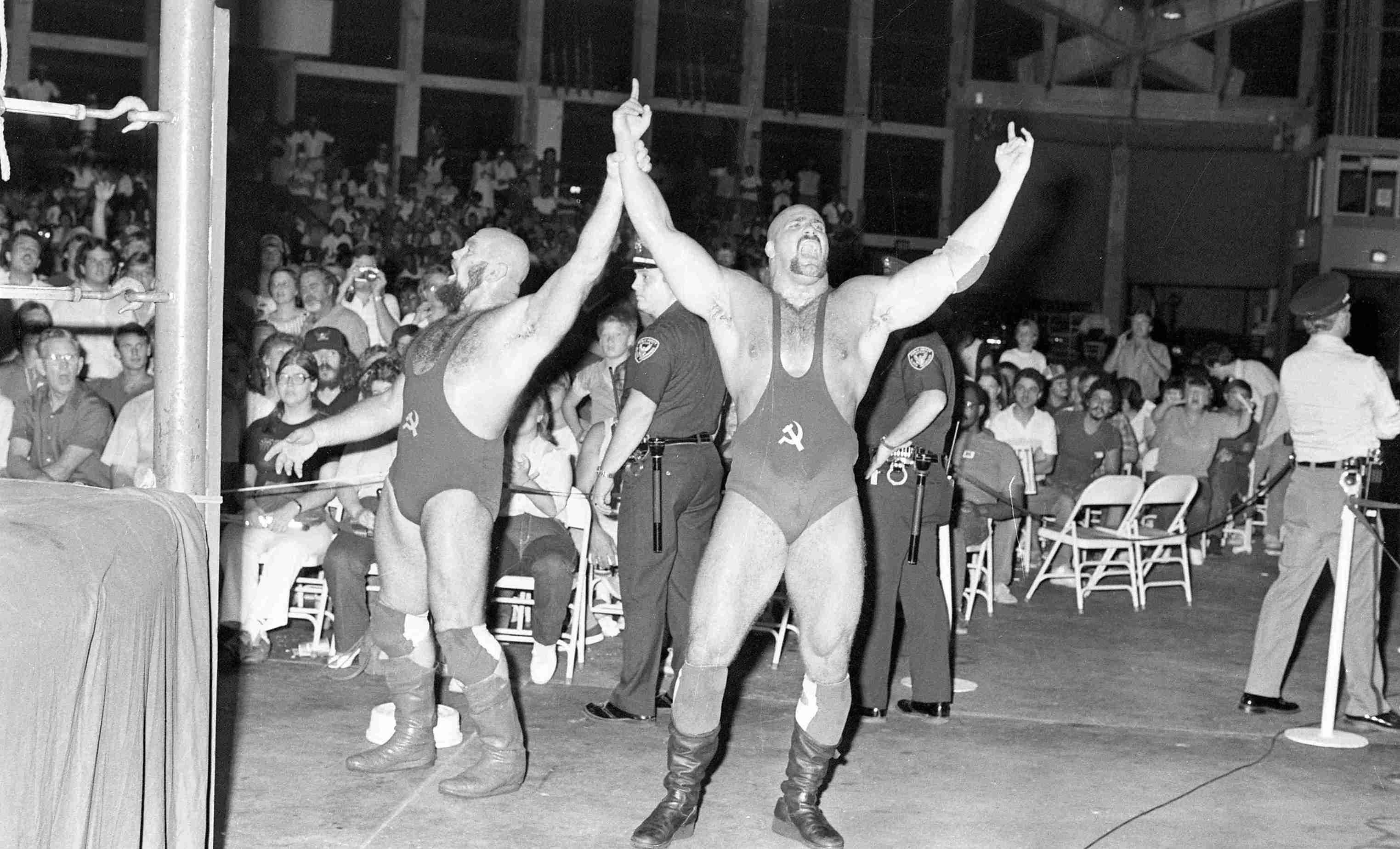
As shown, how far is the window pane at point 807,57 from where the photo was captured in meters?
21.8

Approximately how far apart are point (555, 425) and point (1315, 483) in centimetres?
369

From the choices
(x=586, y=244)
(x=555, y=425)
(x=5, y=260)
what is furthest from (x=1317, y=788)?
(x=5, y=260)

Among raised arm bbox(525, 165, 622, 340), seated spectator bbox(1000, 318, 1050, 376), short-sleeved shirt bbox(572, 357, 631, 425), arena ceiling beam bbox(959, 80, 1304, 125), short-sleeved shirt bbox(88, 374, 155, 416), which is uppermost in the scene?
arena ceiling beam bbox(959, 80, 1304, 125)

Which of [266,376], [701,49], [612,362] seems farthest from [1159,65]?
[266,376]

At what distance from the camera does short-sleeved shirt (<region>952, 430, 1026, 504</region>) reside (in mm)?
8570

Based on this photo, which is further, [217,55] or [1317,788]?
[1317,788]

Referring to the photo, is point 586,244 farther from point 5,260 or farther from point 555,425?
point 5,260

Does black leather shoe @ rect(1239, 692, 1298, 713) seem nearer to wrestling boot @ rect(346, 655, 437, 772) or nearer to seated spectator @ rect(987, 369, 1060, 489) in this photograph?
seated spectator @ rect(987, 369, 1060, 489)

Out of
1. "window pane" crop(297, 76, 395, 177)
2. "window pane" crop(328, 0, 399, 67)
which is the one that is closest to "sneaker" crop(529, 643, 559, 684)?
"window pane" crop(297, 76, 395, 177)

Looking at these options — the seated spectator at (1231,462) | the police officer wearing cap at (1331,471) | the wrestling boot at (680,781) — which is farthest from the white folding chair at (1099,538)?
the wrestling boot at (680,781)

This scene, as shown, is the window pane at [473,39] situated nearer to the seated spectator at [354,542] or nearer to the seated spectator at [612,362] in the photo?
the seated spectator at [612,362]

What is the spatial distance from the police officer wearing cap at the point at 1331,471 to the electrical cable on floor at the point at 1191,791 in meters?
0.43

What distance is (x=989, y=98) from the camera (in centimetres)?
2219

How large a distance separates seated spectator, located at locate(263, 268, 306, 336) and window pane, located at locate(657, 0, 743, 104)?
1309 cm
